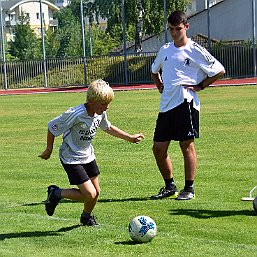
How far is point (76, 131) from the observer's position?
321 inches

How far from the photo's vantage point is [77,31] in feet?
284

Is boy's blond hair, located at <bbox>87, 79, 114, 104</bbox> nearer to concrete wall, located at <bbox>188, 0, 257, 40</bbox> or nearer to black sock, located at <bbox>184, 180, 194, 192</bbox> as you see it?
black sock, located at <bbox>184, 180, 194, 192</bbox>

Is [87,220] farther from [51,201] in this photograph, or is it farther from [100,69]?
[100,69]

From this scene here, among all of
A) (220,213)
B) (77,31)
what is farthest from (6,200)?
(77,31)

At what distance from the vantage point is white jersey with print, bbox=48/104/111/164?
805 centimetres

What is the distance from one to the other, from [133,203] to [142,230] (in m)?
2.26

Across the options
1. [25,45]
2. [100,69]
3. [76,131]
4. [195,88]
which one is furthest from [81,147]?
[25,45]

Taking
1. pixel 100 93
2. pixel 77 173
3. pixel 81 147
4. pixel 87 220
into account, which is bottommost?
pixel 87 220

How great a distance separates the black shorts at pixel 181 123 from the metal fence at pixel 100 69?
38940 millimetres

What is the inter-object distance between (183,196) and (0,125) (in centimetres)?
1352

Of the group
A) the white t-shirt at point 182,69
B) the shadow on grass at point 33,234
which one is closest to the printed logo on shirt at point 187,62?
the white t-shirt at point 182,69

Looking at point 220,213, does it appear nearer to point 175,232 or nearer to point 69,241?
point 175,232

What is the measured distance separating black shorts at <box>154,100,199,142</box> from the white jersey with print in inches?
74.6

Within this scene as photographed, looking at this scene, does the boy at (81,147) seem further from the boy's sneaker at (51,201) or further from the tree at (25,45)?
the tree at (25,45)
